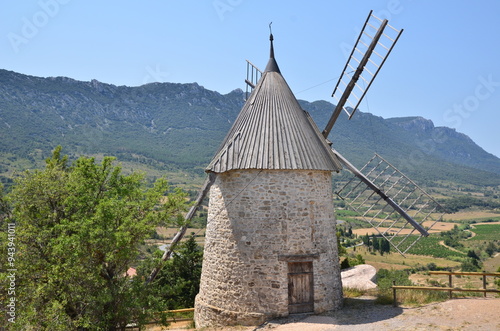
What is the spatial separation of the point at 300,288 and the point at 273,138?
14.0 feet

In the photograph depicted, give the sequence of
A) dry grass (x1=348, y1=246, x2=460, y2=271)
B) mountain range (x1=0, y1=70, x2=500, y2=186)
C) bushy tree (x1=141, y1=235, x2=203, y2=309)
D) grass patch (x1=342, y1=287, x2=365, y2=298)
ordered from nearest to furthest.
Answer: grass patch (x1=342, y1=287, x2=365, y2=298) → bushy tree (x1=141, y1=235, x2=203, y2=309) → dry grass (x1=348, y1=246, x2=460, y2=271) → mountain range (x1=0, y1=70, x2=500, y2=186)

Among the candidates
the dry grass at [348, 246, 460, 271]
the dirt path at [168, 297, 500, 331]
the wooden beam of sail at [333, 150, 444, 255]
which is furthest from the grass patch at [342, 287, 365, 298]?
the dry grass at [348, 246, 460, 271]

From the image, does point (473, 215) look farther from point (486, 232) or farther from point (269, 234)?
point (269, 234)

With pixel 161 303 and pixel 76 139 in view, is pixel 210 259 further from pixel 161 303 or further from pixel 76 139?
pixel 76 139

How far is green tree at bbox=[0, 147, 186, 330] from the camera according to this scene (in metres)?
8.95

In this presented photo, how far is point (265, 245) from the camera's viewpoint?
9.95 metres

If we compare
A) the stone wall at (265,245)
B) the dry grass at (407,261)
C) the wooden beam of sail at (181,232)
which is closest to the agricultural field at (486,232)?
the dry grass at (407,261)

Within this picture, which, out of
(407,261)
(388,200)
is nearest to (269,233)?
(388,200)

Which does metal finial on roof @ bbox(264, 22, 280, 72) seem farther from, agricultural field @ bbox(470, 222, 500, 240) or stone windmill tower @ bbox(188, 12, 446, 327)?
agricultural field @ bbox(470, 222, 500, 240)

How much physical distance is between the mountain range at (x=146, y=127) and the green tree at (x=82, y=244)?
48276 millimetres

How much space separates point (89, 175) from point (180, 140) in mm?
78532

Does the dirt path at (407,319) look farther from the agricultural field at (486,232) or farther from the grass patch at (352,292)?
the agricultural field at (486,232)

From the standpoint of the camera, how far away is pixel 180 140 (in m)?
87.9

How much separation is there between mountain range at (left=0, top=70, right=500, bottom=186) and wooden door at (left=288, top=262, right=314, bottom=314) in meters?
48.4
